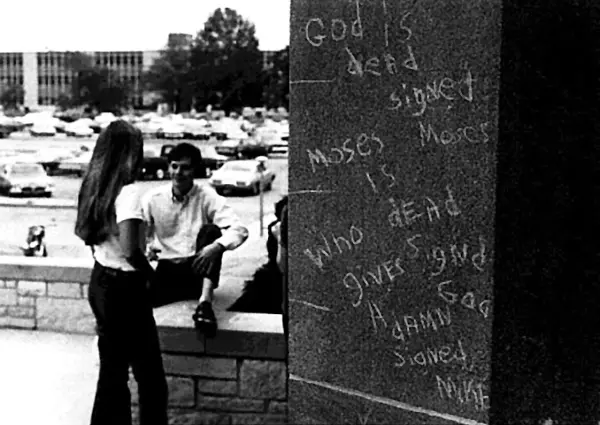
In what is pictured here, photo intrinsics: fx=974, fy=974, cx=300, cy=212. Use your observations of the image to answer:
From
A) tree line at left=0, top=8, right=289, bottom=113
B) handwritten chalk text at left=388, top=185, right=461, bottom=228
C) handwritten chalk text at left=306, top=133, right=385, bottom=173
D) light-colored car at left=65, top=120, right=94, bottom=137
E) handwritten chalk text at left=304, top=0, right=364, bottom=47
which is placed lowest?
light-colored car at left=65, top=120, right=94, bottom=137

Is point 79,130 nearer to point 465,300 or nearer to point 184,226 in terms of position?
point 184,226

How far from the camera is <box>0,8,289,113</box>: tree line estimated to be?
1746 inches

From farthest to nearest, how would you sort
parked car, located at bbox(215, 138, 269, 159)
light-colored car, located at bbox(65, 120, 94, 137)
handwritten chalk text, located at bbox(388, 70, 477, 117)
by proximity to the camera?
1. light-colored car, located at bbox(65, 120, 94, 137)
2. parked car, located at bbox(215, 138, 269, 159)
3. handwritten chalk text, located at bbox(388, 70, 477, 117)

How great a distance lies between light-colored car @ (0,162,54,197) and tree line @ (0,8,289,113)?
6618mm

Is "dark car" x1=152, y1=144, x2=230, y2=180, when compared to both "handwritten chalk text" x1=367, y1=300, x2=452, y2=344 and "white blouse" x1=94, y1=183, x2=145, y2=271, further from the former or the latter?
"handwritten chalk text" x1=367, y1=300, x2=452, y2=344

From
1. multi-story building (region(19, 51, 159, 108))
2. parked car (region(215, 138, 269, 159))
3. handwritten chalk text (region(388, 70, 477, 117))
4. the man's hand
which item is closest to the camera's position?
handwritten chalk text (region(388, 70, 477, 117))

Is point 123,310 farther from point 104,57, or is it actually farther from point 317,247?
point 104,57

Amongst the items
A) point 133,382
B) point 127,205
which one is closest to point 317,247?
point 127,205

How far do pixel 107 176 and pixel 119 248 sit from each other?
30cm

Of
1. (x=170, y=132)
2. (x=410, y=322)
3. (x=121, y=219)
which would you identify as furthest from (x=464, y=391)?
(x=170, y=132)

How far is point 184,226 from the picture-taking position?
190 inches

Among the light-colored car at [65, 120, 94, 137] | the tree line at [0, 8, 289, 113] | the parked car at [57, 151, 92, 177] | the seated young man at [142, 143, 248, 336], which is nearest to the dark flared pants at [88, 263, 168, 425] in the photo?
the seated young man at [142, 143, 248, 336]

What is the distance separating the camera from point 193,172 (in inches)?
184

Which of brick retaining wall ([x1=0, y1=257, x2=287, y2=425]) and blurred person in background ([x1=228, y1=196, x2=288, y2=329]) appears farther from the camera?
blurred person in background ([x1=228, y1=196, x2=288, y2=329])
